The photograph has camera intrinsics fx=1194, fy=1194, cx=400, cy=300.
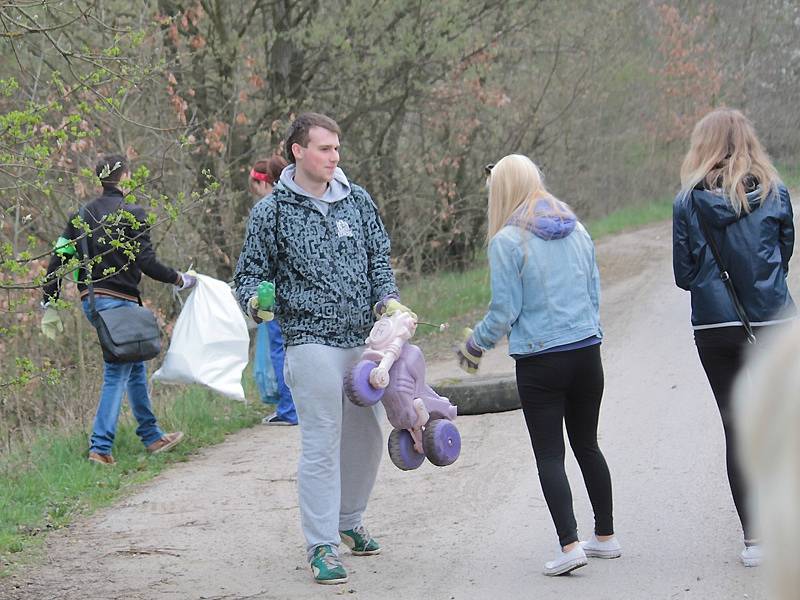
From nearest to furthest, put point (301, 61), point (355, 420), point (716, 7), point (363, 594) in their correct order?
point (363, 594) < point (355, 420) < point (301, 61) < point (716, 7)

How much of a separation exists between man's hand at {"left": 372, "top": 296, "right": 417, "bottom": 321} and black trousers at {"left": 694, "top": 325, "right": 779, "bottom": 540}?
4.24 feet

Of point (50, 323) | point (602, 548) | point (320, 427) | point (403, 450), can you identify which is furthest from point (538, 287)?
point (50, 323)

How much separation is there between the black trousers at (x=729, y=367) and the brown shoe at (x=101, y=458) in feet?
14.1

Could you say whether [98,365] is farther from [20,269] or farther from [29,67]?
[20,269]

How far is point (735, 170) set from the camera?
519 centimetres

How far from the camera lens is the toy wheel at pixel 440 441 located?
5355 mm

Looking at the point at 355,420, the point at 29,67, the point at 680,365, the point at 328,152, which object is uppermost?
the point at 29,67

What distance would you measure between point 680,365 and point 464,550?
16.1 ft

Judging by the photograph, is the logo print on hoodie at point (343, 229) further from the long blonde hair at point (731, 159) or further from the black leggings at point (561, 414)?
the long blonde hair at point (731, 159)

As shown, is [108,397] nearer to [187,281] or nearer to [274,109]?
[187,281]

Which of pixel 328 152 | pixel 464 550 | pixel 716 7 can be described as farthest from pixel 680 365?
pixel 716 7

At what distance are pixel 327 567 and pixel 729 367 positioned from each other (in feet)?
6.47

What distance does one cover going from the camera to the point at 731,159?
5219mm

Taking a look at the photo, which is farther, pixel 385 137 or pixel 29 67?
pixel 385 137
